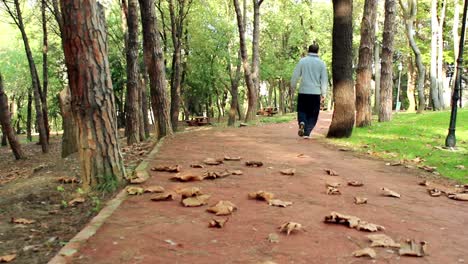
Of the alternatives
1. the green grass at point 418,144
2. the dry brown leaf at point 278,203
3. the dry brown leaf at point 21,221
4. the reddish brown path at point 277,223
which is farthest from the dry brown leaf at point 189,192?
the green grass at point 418,144

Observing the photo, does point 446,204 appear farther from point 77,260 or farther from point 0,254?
point 0,254

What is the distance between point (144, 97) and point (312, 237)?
50.5 feet

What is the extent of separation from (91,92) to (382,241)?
3494 mm

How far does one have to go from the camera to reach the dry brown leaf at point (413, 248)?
3.17 m

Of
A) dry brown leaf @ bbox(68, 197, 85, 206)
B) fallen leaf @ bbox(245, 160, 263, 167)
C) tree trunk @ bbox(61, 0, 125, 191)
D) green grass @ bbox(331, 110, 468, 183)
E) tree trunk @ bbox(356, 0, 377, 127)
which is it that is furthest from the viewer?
tree trunk @ bbox(356, 0, 377, 127)

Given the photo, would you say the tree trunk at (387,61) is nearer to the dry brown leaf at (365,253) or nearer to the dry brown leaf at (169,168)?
the dry brown leaf at (169,168)

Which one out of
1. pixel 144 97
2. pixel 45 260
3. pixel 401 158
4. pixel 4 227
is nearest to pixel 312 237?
pixel 45 260

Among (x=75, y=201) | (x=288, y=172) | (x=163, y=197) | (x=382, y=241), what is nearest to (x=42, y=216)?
(x=75, y=201)

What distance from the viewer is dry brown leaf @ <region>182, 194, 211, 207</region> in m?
4.03

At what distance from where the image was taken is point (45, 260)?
3.08 m

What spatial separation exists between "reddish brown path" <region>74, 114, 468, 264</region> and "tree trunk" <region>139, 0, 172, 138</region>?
12.9 ft

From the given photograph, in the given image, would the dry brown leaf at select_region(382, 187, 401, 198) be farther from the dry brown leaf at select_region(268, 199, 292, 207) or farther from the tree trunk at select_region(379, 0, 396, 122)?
the tree trunk at select_region(379, 0, 396, 122)

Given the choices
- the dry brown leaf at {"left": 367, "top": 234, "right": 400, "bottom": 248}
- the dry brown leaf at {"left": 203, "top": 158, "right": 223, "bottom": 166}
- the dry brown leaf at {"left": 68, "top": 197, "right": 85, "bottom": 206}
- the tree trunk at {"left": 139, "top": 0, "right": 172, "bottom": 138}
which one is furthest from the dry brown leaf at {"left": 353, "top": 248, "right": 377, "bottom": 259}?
the tree trunk at {"left": 139, "top": 0, "right": 172, "bottom": 138}

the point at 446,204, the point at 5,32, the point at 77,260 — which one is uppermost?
the point at 5,32
